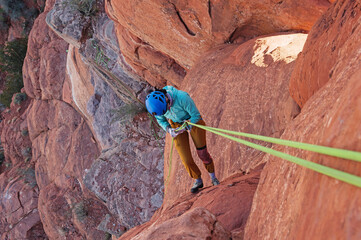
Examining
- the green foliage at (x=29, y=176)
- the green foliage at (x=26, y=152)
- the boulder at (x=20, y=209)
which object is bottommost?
the boulder at (x=20, y=209)

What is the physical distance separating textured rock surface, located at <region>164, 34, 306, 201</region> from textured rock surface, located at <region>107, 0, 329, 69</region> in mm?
435

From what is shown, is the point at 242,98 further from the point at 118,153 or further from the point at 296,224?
the point at 118,153

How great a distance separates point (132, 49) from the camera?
9.23m

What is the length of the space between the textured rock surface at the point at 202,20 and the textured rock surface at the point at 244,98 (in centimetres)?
43

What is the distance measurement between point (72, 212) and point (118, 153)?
395 cm

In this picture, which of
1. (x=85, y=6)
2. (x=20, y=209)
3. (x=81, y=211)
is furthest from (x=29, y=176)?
(x=85, y=6)

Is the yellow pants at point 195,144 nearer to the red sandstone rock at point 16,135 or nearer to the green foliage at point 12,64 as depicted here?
the red sandstone rock at point 16,135

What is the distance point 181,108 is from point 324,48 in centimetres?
177

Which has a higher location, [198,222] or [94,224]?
[198,222]

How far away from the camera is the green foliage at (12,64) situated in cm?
1970

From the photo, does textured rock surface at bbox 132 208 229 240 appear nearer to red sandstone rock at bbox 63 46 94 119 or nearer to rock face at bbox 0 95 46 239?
red sandstone rock at bbox 63 46 94 119

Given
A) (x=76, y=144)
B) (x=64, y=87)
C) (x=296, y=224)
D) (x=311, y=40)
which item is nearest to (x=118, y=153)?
(x=76, y=144)

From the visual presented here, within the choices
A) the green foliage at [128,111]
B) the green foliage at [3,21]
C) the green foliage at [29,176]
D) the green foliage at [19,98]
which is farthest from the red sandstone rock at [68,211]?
the green foliage at [3,21]

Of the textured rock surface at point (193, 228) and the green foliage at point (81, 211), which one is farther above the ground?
the textured rock surface at point (193, 228)
